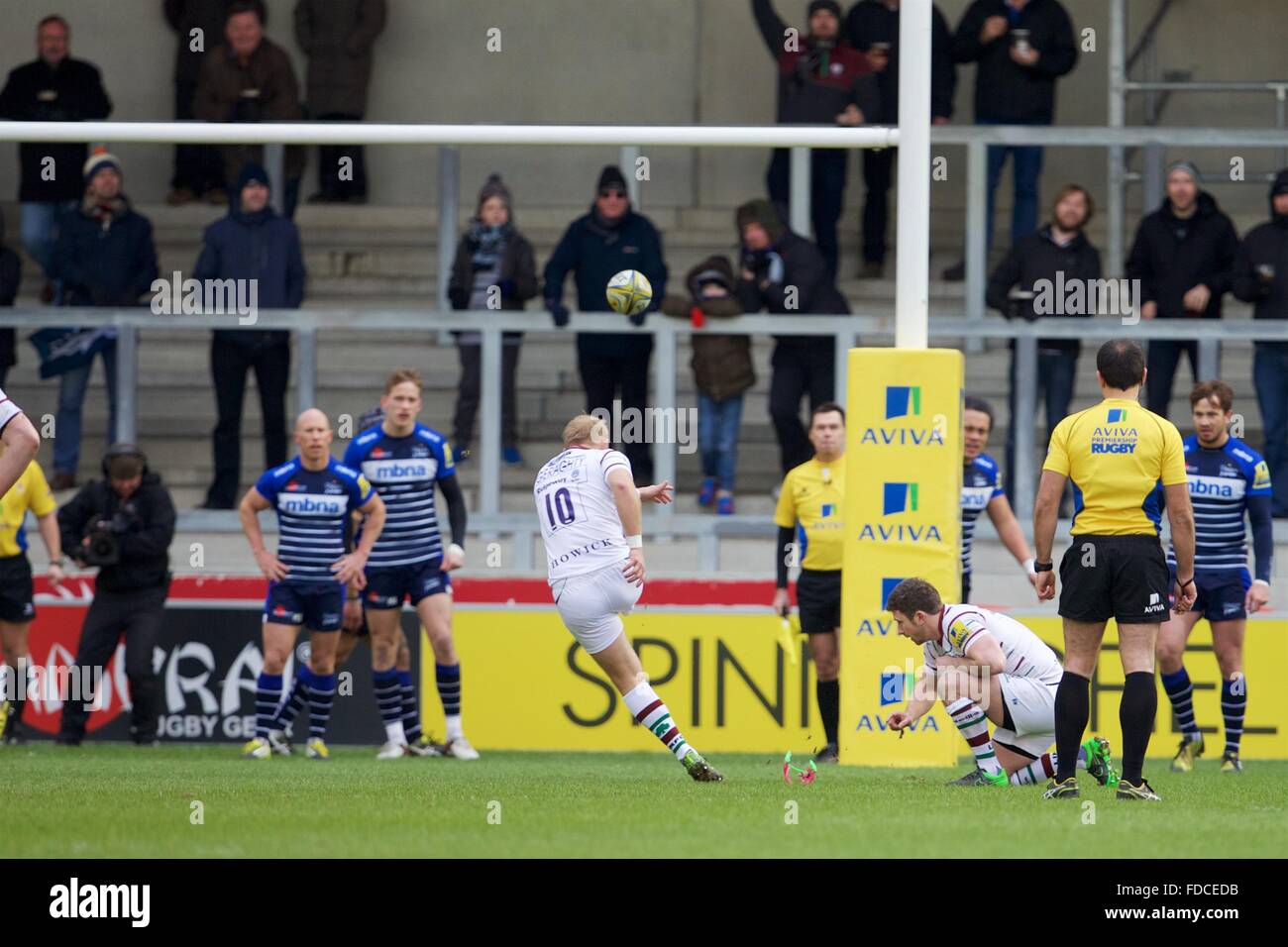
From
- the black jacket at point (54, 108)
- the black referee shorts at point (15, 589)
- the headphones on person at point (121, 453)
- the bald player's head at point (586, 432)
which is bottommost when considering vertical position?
the black referee shorts at point (15, 589)

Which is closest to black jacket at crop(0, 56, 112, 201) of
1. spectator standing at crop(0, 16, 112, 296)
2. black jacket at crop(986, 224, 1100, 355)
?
spectator standing at crop(0, 16, 112, 296)

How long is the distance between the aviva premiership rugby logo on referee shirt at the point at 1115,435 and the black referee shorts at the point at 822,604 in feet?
13.1

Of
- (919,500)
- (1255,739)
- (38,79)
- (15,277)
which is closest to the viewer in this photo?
(919,500)

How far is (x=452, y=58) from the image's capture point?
68.0 ft

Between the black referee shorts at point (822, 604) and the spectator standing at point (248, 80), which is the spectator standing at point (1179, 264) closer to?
the black referee shorts at point (822, 604)

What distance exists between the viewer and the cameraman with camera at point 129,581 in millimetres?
13781

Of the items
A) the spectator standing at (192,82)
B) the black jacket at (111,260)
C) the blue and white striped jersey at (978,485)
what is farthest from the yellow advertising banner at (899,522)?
the spectator standing at (192,82)

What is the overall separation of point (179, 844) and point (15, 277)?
9.27m

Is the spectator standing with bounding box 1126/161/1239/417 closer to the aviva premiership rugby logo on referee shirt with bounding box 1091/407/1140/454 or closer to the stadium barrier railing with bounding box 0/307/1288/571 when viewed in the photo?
the stadium barrier railing with bounding box 0/307/1288/571

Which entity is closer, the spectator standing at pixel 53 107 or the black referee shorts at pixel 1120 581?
the black referee shorts at pixel 1120 581

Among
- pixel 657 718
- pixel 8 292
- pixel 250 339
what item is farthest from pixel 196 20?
pixel 657 718

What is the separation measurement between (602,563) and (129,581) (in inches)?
211
